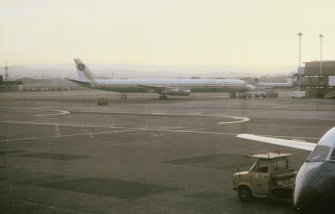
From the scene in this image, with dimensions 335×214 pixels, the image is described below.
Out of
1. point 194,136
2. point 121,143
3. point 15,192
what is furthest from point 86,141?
point 15,192

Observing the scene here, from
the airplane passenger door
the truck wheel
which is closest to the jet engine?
the airplane passenger door

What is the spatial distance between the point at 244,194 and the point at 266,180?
1.09 metres

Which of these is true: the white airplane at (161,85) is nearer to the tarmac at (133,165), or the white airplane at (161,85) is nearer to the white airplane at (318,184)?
the tarmac at (133,165)

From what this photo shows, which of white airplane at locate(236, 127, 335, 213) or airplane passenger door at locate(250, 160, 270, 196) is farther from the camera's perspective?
airplane passenger door at locate(250, 160, 270, 196)

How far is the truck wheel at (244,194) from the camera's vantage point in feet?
62.0

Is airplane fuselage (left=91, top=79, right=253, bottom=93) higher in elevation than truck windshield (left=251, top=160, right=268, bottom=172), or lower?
higher

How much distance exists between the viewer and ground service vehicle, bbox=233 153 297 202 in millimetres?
18484

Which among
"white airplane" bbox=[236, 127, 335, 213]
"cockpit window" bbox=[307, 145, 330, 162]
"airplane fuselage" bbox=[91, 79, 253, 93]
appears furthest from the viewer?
"airplane fuselage" bbox=[91, 79, 253, 93]

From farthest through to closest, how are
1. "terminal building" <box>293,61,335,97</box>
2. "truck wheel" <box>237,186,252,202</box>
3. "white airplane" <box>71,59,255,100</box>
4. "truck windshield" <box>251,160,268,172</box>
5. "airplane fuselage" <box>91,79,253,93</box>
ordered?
1. "terminal building" <box>293,61,335,97</box>
2. "airplane fuselage" <box>91,79,253,93</box>
3. "white airplane" <box>71,59,255,100</box>
4. "truck windshield" <box>251,160,268,172</box>
5. "truck wheel" <box>237,186,252,202</box>

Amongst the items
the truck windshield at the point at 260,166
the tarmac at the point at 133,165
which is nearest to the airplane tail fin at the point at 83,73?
the tarmac at the point at 133,165

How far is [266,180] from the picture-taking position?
1864 cm

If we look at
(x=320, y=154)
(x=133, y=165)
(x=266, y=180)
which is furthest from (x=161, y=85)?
(x=320, y=154)

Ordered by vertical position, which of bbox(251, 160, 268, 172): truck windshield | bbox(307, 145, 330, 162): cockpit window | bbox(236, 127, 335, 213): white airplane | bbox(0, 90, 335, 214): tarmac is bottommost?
bbox(0, 90, 335, 214): tarmac

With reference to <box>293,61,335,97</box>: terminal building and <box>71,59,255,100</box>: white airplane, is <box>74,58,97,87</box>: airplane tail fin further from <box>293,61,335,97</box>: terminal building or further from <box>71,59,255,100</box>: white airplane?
<box>293,61,335,97</box>: terminal building
